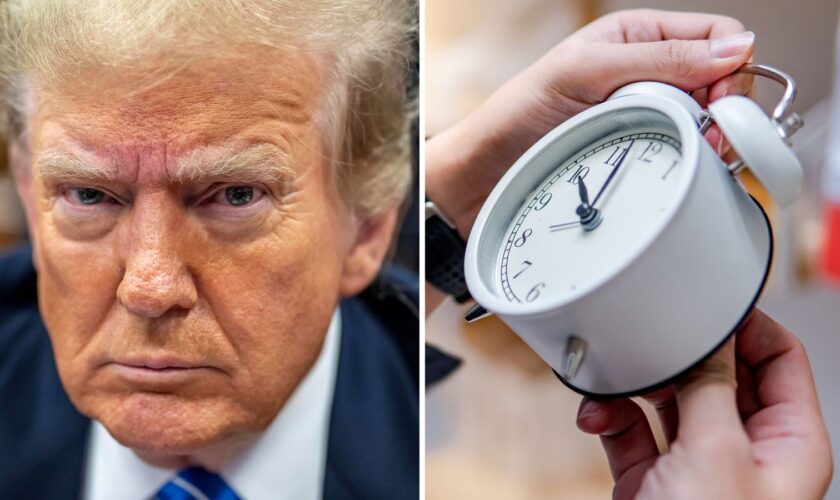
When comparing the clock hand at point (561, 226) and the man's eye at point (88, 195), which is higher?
the man's eye at point (88, 195)

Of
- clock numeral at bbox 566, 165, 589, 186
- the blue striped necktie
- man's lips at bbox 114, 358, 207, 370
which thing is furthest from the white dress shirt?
clock numeral at bbox 566, 165, 589, 186

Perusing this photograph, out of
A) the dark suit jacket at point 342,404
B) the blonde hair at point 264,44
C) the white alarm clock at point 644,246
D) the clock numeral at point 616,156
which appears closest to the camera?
the white alarm clock at point 644,246

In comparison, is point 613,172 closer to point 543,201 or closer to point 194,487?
point 543,201

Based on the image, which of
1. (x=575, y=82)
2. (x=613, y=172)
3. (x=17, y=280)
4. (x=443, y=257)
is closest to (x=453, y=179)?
(x=443, y=257)

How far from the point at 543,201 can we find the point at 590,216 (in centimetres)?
9

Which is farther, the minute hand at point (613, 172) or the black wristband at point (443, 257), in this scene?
the black wristband at point (443, 257)

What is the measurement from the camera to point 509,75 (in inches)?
42.1

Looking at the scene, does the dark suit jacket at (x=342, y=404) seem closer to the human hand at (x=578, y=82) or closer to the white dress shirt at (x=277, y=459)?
the white dress shirt at (x=277, y=459)

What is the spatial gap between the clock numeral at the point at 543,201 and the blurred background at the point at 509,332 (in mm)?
278

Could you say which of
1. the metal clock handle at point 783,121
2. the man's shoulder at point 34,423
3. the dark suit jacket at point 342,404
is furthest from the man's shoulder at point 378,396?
the metal clock handle at point 783,121

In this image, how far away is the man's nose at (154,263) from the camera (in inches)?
34.1

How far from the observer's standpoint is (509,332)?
Result: 1055mm

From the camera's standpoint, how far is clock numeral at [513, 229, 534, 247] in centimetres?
79

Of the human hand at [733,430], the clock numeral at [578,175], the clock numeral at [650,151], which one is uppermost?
the clock numeral at [650,151]
